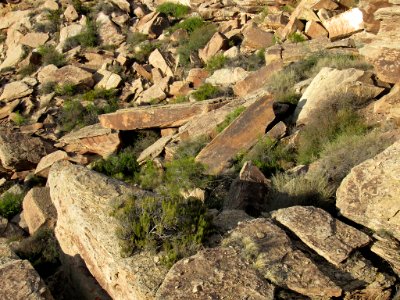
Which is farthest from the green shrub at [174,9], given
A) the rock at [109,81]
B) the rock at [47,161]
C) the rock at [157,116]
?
the rock at [47,161]

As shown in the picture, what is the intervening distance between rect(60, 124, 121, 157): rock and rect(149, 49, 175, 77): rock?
5.32 meters

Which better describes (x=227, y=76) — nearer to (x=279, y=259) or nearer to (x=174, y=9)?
(x=174, y=9)

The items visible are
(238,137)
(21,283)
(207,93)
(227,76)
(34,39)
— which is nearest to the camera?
(21,283)

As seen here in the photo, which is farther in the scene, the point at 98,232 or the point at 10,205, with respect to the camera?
the point at 10,205

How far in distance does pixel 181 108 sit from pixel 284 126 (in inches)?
147

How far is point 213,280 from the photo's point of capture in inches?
167

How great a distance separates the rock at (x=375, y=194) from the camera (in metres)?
5.27

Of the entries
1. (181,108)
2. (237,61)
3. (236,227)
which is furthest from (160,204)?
(237,61)

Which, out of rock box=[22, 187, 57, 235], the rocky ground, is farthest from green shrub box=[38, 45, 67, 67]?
rock box=[22, 187, 57, 235]

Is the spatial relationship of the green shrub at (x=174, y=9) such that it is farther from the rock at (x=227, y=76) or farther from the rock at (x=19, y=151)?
the rock at (x=19, y=151)

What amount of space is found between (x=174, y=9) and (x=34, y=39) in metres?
6.90

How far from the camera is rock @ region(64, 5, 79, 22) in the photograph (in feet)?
76.0

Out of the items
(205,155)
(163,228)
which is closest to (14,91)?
(205,155)

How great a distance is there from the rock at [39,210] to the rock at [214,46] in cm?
1053
